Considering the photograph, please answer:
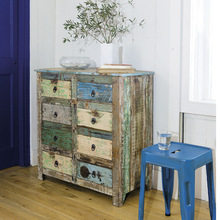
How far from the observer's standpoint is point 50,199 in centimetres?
259

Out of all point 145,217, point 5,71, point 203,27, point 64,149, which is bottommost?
point 145,217

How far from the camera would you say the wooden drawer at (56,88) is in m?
2.67

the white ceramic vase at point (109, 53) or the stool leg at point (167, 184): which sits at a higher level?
the white ceramic vase at point (109, 53)

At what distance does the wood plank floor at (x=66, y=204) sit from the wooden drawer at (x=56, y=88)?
782 millimetres

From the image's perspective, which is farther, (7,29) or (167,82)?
(7,29)

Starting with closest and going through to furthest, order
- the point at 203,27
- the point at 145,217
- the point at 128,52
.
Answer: the point at 145,217 → the point at 203,27 → the point at 128,52

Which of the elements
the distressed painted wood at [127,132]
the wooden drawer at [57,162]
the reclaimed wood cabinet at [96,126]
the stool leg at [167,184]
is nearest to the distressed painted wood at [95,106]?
the reclaimed wood cabinet at [96,126]

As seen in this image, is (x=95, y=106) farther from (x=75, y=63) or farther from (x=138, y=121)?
(x=75, y=63)

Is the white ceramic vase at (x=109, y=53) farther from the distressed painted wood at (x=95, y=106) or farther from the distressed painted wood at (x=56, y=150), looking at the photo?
the distressed painted wood at (x=56, y=150)

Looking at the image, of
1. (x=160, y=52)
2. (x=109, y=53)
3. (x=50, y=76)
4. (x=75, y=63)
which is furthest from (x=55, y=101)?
(x=160, y=52)

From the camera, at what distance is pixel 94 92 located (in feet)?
8.16

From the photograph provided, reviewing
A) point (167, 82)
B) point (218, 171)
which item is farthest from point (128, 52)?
point (218, 171)

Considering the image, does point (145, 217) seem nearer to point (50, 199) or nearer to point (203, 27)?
point (50, 199)

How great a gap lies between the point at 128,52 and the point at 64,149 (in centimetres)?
98
